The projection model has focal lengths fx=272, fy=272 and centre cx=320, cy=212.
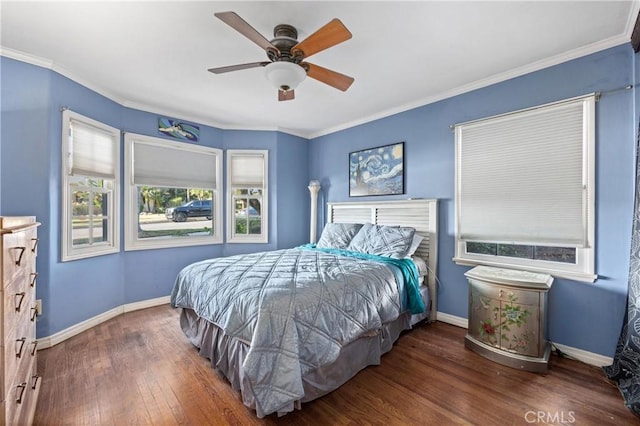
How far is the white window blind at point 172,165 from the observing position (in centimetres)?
355

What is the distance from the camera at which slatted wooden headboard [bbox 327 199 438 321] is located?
3121 millimetres

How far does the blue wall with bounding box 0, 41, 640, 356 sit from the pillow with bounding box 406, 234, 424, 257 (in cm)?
26

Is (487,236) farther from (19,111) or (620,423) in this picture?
(19,111)

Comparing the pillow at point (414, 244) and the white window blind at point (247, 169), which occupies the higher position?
the white window blind at point (247, 169)

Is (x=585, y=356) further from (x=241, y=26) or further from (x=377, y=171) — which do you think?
(x=241, y=26)

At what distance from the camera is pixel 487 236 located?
2805 mm

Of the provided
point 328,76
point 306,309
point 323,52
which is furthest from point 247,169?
point 306,309

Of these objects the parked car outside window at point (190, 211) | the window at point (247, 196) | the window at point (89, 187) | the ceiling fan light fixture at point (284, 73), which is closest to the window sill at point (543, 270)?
the ceiling fan light fixture at point (284, 73)

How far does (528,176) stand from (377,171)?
5.64 ft

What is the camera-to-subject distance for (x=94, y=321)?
117 inches

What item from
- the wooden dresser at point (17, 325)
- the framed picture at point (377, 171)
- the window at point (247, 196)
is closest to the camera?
the wooden dresser at point (17, 325)

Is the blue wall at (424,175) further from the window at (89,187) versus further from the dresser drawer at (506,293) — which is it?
the dresser drawer at (506,293)

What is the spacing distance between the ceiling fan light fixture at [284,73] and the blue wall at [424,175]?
6.51 ft

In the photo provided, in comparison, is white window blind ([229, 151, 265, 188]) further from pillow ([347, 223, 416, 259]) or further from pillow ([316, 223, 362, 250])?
pillow ([347, 223, 416, 259])
